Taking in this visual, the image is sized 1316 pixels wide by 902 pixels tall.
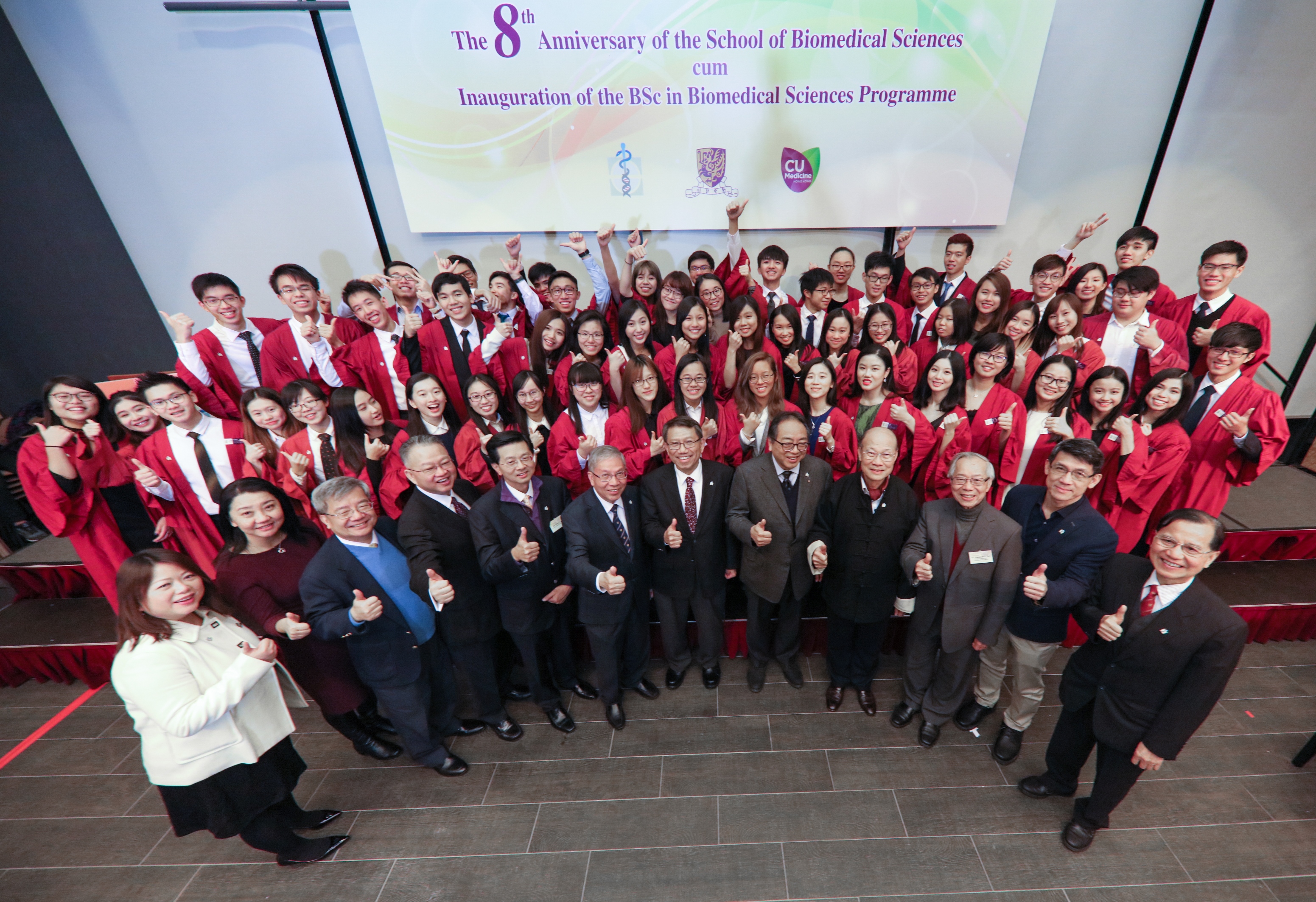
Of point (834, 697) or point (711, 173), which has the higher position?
point (711, 173)

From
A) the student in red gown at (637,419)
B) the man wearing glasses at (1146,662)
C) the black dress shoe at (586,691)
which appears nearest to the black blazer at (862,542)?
the man wearing glasses at (1146,662)

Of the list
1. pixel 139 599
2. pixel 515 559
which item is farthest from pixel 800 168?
pixel 139 599

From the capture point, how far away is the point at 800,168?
15.5 ft

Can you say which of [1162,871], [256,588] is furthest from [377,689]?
[1162,871]

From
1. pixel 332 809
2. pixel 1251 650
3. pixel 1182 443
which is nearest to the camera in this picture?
pixel 332 809

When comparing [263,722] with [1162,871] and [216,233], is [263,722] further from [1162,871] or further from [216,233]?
[216,233]

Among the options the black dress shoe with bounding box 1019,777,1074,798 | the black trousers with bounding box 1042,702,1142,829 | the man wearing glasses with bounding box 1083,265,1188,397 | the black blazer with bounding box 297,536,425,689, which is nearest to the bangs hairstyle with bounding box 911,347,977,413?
the man wearing glasses with bounding box 1083,265,1188,397

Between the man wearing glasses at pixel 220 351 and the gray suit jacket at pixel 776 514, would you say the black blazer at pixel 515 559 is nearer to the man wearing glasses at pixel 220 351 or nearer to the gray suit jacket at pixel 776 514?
the gray suit jacket at pixel 776 514

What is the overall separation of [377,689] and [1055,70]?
6.90m

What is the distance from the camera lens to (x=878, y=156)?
4695mm

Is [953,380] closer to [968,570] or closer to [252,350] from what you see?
[968,570]

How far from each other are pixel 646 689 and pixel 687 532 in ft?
3.69

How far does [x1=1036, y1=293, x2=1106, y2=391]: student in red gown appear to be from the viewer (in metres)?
3.39

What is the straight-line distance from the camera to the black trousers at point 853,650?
2826 millimetres
